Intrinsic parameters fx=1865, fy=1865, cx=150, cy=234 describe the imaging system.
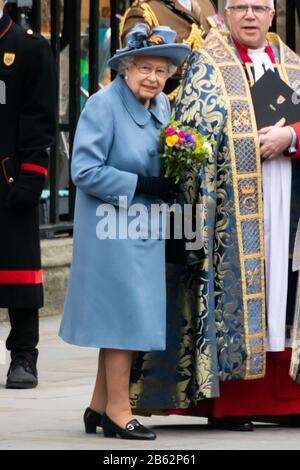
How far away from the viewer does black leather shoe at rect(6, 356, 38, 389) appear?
925 cm

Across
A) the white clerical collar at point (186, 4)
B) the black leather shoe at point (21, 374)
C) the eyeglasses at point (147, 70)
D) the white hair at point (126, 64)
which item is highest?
the white clerical collar at point (186, 4)

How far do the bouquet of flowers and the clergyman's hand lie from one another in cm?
29

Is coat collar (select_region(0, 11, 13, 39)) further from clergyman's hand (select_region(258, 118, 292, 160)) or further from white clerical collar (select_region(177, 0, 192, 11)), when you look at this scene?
clergyman's hand (select_region(258, 118, 292, 160))

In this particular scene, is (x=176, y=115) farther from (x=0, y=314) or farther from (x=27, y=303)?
(x=0, y=314)

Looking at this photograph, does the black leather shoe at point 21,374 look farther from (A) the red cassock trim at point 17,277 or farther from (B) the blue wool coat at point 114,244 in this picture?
(B) the blue wool coat at point 114,244

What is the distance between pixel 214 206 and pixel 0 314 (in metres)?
4.30

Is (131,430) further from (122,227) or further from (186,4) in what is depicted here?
(186,4)

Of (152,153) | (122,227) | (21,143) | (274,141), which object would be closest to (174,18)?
(21,143)

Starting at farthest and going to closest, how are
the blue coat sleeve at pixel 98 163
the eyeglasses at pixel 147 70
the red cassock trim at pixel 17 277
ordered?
the red cassock trim at pixel 17 277 → the eyeglasses at pixel 147 70 → the blue coat sleeve at pixel 98 163

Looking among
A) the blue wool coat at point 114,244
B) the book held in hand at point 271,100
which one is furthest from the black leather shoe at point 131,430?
the book held in hand at point 271,100

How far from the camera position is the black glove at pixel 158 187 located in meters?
7.46

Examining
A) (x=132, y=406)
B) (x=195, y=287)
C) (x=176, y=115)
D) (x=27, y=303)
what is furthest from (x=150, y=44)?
(x=27, y=303)

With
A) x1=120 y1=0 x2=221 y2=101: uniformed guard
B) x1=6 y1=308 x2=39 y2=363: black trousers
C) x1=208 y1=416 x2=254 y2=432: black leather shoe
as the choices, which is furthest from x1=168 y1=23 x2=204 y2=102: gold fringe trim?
x1=208 y1=416 x2=254 y2=432: black leather shoe
